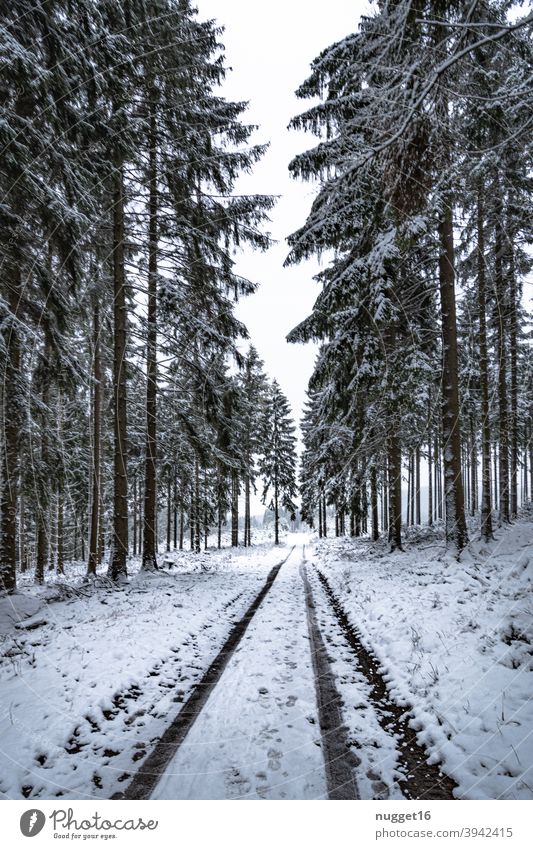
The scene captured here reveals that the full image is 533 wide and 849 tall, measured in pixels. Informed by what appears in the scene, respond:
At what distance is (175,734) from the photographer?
3229 millimetres

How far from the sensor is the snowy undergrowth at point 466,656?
106 inches

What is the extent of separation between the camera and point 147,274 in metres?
10.0

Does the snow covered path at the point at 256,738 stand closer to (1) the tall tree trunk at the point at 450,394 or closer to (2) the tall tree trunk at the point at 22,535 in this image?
(1) the tall tree trunk at the point at 450,394

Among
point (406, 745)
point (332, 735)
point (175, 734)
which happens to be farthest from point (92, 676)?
point (406, 745)

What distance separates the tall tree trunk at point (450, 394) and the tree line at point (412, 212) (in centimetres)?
4

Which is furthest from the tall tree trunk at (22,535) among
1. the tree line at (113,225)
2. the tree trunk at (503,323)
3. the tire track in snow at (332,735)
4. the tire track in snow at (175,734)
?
the tree trunk at (503,323)

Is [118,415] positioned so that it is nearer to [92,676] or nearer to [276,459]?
[92,676]

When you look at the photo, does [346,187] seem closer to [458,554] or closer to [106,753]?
[106,753]

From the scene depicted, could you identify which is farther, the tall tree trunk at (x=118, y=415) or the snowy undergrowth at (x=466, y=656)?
the tall tree trunk at (x=118, y=415)

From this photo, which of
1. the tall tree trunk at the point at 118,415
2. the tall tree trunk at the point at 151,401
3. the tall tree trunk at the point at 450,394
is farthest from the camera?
the tall tree trunk at the point at 151,401

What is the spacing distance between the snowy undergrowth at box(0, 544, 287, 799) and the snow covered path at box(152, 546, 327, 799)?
435 mm

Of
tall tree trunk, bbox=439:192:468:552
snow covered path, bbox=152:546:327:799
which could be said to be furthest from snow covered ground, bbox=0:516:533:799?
tall tree trunk, bbox=439:192:468:552

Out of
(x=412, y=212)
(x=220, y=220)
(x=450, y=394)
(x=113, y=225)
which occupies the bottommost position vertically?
(x=450, y=394)

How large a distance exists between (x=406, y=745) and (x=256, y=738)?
1.35 meters
